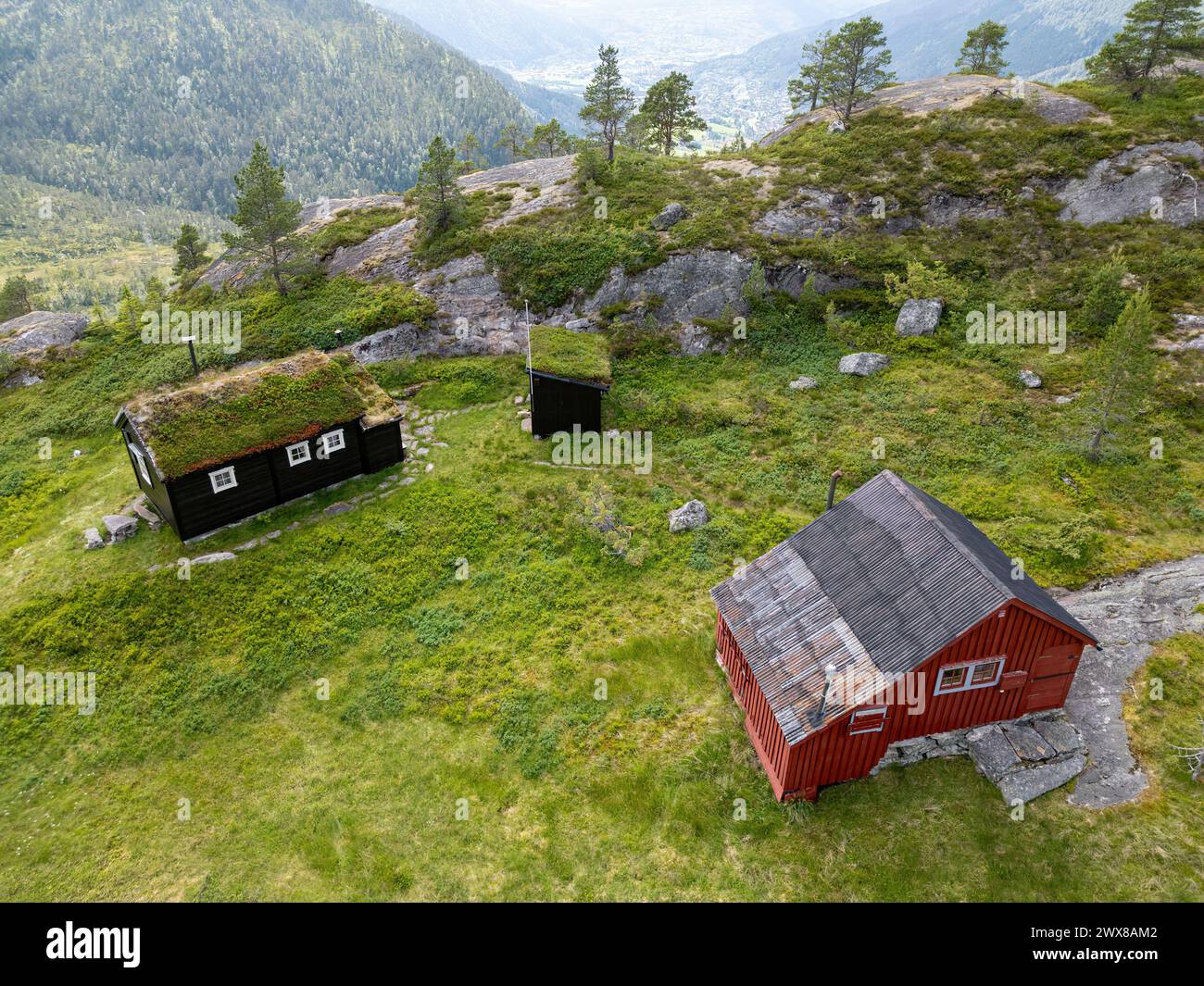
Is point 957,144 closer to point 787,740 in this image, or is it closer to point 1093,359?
point 1093,359

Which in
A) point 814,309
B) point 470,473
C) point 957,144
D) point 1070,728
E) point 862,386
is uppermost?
point 957,144

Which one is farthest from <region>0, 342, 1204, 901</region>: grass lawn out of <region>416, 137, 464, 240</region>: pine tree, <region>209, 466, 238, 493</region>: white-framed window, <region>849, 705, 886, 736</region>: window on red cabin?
<region>416, 137, 464, 240</region>: pine tree

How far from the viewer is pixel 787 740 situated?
14.9 metres

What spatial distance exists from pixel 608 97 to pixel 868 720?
43.6 metres

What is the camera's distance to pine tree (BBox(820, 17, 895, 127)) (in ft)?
148

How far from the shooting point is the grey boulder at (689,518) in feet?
81.0

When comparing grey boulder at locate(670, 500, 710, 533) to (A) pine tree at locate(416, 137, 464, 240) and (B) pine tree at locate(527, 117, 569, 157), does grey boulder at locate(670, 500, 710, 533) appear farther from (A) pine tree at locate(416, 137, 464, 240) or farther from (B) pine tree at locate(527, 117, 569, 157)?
(B) pine tree at locate(527, 117, 569, 157)

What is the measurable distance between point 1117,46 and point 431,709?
58.0 m

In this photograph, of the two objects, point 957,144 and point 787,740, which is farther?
point 957,144

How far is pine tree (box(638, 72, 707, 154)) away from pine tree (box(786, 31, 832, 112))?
896 cm

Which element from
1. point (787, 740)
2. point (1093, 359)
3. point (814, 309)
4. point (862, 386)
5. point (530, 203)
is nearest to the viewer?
point (787, 740)

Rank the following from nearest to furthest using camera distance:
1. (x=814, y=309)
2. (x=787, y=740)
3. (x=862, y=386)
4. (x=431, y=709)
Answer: (x=787, y=740), (x=431, y=709), (x=862, y=386), (x=814, y=309)

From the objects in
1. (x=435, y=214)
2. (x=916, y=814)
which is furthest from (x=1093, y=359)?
(x=435, y=214)

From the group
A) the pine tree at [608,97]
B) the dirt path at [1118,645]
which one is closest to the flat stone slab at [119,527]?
the dirt path at [1118,645]
